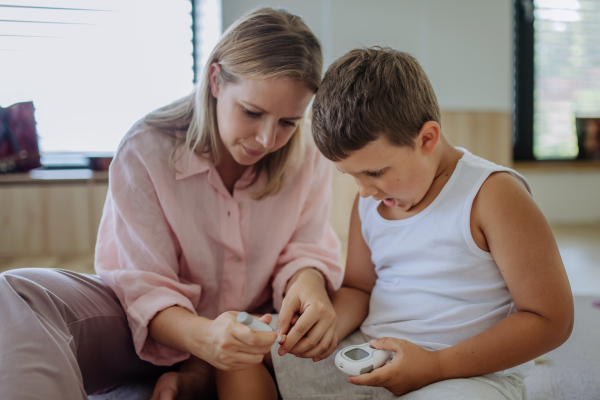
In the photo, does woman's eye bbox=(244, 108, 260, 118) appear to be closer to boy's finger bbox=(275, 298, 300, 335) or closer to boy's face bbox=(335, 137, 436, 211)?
boy's face bbox=(335, 137, 436, 211)

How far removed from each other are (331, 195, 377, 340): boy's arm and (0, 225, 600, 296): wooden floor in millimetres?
1020

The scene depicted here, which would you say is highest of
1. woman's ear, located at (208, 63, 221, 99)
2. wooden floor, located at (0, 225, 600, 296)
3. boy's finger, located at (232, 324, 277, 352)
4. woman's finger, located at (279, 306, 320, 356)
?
woman's ear, located at (208, 63, 221, 99)

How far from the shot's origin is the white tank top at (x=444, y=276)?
713 millimetres

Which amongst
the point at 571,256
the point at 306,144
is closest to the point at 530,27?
the point at 571,256

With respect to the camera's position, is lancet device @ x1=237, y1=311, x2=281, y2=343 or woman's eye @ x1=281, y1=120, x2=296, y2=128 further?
woman's eye @ x1=281, y1=120, x2=296, y2=128

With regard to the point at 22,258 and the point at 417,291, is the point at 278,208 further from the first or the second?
the point at 22,258

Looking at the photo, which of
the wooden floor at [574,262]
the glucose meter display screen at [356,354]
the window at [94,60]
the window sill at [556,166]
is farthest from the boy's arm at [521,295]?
the window sill at [556,166]

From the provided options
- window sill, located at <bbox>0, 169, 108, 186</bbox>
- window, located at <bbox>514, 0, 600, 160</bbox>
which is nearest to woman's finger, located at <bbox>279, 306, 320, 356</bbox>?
window sill, located at <bbox>0, 169, 108, 186</bbox>

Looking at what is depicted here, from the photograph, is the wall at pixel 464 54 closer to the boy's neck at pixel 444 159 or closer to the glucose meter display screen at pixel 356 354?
the boy's neck at pixel 444 159

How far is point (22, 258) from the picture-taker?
2268 millimetres

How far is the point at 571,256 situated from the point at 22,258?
8.63ft

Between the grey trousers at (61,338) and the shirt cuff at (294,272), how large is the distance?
0.27m

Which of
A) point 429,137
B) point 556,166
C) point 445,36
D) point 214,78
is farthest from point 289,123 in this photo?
point 556,166

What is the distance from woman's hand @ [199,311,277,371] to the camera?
62 cm
